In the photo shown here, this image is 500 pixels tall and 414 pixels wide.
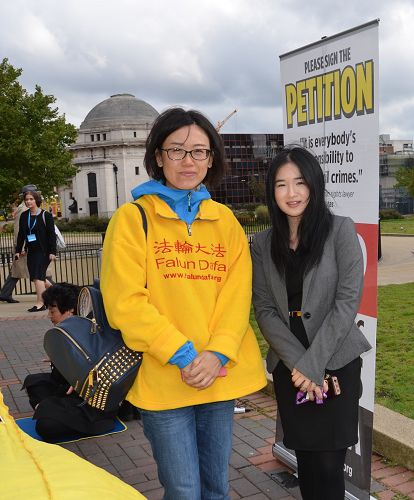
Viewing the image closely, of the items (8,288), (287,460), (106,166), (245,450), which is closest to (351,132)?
(287,460)

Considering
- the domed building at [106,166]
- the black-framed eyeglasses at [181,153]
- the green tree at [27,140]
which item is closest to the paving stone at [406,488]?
the black-framed eyeglasses at [181,153]

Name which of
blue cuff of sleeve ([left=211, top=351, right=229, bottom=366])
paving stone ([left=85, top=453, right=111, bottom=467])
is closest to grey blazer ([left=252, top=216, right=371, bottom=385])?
blue cuff of sleeve ([left=211, top=351, right=229, bottom=366])

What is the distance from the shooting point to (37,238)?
9117 millimetres

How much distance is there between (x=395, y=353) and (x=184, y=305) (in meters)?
4.39

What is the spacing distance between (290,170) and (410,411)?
9.00ft

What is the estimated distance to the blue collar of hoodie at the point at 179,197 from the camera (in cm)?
232

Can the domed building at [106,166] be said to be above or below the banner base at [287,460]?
above

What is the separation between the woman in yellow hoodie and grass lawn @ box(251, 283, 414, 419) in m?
2.45

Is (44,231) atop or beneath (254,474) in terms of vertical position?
atop

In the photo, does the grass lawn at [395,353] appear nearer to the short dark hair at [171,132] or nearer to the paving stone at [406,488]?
the paving stone at [406,488]

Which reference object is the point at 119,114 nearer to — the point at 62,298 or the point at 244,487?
the point at 62,298

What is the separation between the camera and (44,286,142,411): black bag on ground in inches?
87.0

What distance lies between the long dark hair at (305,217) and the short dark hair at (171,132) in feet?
0.84

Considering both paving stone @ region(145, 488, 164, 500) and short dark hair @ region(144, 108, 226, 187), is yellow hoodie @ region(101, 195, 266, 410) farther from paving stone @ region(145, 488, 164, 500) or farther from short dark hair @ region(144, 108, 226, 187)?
paving stone @ region(145, 488, 164, 500)
